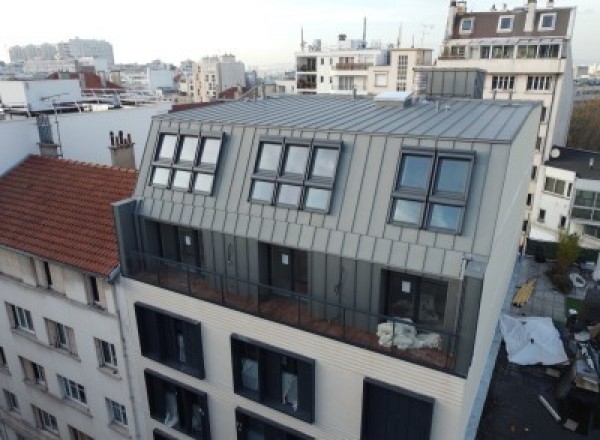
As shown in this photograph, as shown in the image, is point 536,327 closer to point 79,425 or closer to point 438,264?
point 438,264

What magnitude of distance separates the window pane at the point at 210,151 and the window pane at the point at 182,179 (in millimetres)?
648

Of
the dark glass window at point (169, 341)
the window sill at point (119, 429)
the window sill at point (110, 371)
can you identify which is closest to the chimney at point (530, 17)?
the dark glass window at point (169, 341)

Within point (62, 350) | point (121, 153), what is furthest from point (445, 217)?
point (62, 350)

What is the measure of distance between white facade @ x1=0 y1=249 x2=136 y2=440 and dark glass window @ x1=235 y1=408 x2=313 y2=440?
5.41 metres

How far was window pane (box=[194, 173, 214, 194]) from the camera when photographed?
14.9 metres

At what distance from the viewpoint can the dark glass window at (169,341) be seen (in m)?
15.5

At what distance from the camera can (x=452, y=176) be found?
1159 cm

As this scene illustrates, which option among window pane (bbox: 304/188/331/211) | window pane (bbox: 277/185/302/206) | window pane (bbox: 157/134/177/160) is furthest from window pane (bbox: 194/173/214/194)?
window pane (bbox: 304/188/331/211)

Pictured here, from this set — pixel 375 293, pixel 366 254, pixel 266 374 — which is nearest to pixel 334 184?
pixel 366 254

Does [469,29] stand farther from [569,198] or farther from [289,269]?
[289,269]

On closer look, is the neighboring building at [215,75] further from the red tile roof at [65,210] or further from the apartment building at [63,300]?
the apartment building at [63,300]

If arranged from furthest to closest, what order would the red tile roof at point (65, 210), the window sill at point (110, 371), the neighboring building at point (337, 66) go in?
the neighboring building at point (337, 66), the window sill at point (110, 371), the red tile roof at point (65, 210)

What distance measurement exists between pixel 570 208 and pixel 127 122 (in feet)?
142

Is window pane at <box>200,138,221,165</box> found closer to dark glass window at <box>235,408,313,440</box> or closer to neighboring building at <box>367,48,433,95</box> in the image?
dark glass window at <box>235,408,313,440</box>
